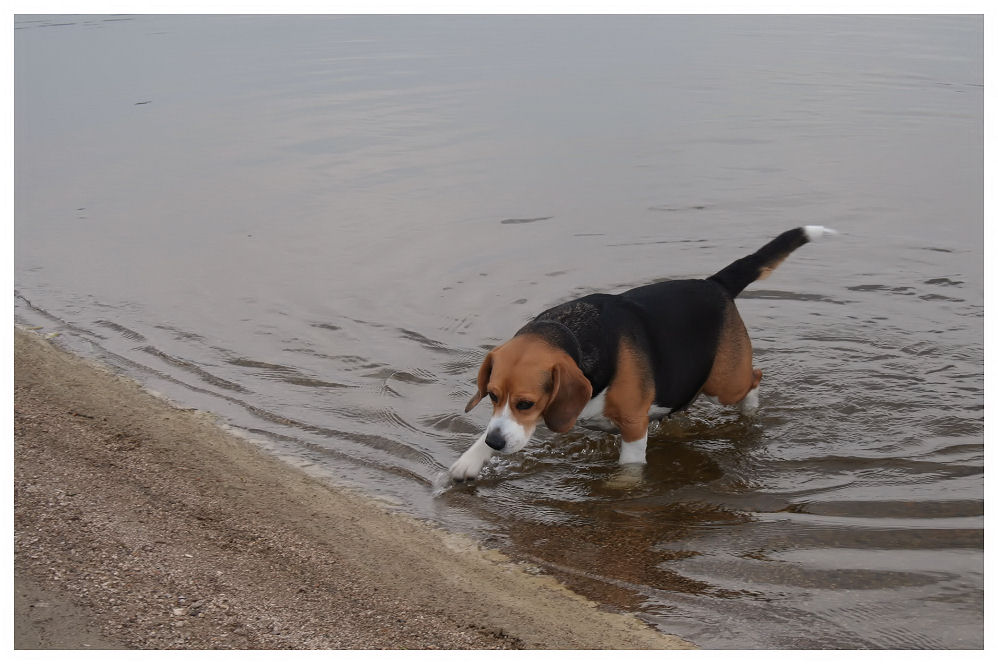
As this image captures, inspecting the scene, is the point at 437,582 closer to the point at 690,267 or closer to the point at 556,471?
the point at 556,471

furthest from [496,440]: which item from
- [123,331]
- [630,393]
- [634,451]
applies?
[123,331]

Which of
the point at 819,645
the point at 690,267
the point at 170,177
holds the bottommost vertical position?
the point at 819,645

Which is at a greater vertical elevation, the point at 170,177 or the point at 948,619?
the point at 170,177

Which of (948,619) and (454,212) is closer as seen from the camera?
(948,619)

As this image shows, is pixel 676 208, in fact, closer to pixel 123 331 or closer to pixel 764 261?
pixel 764 261

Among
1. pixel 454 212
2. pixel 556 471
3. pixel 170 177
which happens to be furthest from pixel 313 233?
pixel 556 471

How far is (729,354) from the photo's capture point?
598 centimetres

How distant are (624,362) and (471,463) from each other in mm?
1033

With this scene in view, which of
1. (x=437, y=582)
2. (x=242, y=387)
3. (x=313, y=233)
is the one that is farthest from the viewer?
(x=313, y=233)

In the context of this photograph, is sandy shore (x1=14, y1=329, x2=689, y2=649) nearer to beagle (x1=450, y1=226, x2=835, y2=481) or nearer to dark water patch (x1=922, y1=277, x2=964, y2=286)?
beagle (x1=450, y1=226, x2=835, y2=481)

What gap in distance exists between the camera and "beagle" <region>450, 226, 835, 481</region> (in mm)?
5082

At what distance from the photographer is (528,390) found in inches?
197

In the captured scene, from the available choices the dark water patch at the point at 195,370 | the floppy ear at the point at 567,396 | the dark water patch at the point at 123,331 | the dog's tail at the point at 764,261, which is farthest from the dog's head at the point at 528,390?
the dark water patch at the point at 123,331

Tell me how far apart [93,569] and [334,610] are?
3.55 ft
